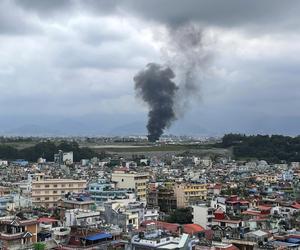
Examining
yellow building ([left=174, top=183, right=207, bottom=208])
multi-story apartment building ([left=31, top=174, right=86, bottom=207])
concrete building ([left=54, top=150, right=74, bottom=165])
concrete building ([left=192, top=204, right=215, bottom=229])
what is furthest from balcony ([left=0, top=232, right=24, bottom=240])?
concrete building ([left=54, top=150, right=74, bottom=165])

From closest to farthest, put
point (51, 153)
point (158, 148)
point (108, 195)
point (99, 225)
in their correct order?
point (99, 225), point (108, 195), point (51, 153), point (158, 148)

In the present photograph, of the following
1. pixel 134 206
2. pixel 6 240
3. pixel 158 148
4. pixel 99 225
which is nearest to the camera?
pixel 6 240

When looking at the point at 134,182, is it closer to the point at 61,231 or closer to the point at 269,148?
the point at 61,231

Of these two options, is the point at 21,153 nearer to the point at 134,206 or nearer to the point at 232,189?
the point at 232,189

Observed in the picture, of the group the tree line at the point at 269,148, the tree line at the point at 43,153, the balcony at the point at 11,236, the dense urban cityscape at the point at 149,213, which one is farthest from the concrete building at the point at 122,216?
the tree line at the point at 269,148

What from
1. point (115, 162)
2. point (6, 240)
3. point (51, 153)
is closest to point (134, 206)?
point (6, 240)

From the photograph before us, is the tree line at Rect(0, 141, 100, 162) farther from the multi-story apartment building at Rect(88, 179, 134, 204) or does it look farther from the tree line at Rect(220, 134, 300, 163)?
the multi-story apartment building at Rect(88, 179, 134, 204)

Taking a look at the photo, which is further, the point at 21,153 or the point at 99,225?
the point at 21,153
